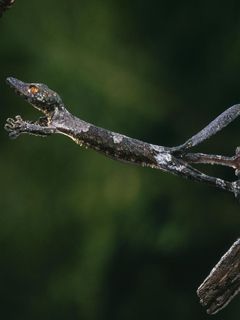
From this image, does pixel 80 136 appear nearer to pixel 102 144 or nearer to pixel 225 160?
pixel 102 144

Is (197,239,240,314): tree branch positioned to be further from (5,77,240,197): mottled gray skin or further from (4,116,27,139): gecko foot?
(4,116,27,139): gecko foot

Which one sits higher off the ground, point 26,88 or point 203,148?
point 203,148

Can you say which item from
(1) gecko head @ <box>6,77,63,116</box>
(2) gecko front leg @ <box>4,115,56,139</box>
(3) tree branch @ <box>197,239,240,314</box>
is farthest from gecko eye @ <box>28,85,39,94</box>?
(3) tree branch @ <box>197,239,240,314</box>

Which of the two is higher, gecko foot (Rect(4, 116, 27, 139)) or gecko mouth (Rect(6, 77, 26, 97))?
gecko mouth (Rect(6, 77, 26, 97))

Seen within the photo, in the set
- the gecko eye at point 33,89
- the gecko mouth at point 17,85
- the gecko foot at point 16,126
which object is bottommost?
the gecko foot at point 16,126

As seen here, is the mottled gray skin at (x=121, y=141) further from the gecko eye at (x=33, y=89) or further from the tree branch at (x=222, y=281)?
the tree branch at (x=222, y=281)

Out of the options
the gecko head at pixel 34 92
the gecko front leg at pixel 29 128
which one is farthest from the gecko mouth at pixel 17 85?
the gecko front leg at pixel 29 128

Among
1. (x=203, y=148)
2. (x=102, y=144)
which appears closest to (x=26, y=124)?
(x=102, y=144)
